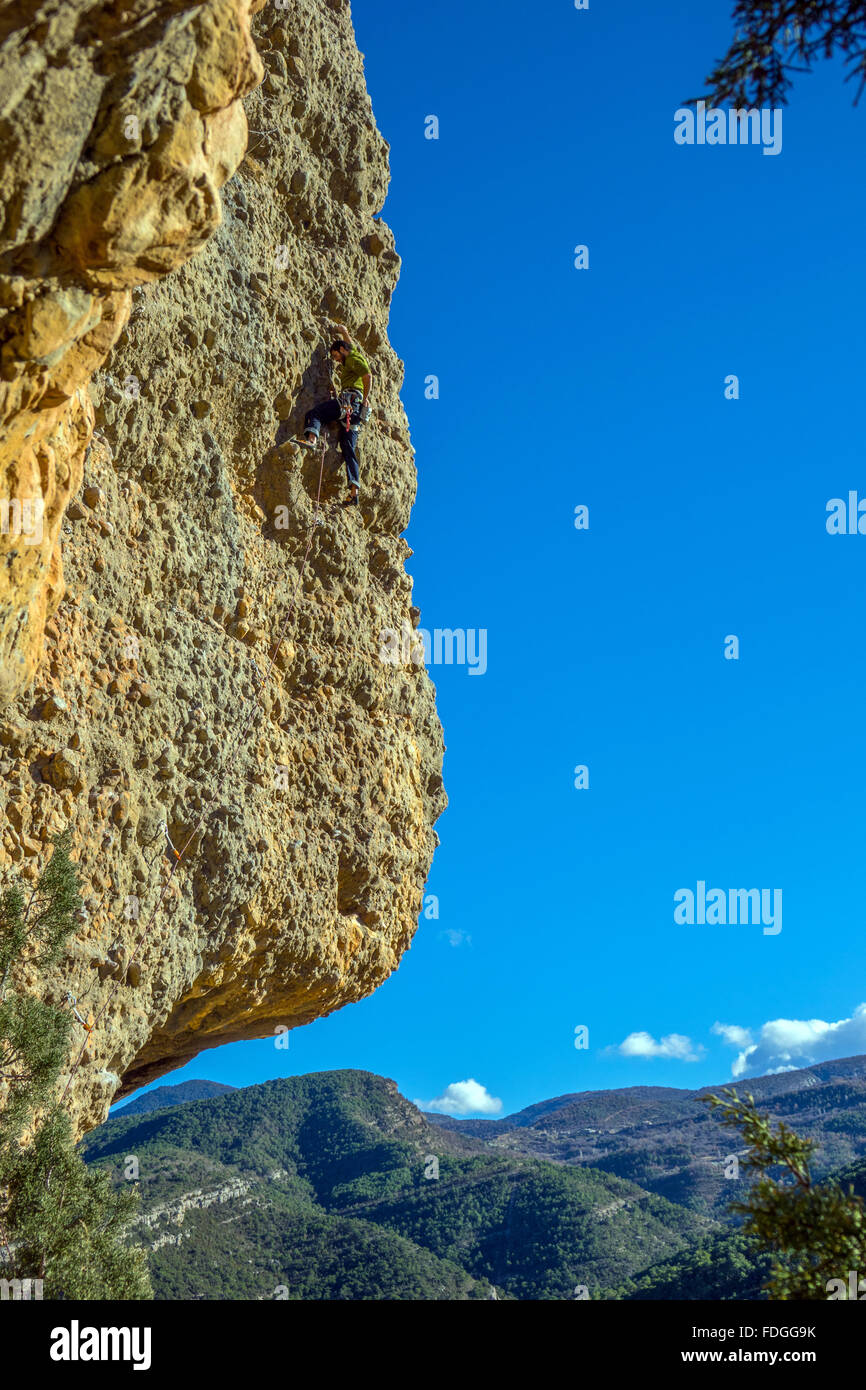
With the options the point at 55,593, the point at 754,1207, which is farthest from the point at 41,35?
the point at 754,1207

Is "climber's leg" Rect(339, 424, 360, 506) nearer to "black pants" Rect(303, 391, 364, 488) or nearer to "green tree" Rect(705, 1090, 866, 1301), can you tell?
"black pants" Rect(303, 391, 364, 488)

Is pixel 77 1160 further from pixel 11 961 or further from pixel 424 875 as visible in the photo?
pixel 424 875

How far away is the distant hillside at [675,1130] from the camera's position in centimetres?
6556

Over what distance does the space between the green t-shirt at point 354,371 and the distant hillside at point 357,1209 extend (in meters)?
27.7

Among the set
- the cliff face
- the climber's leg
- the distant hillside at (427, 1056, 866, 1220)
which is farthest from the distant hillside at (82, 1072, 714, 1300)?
the climber's leg

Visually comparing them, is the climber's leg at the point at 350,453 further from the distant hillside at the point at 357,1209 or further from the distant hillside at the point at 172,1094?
the distant hillside at the point at 172,1094

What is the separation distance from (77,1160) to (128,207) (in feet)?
22.8

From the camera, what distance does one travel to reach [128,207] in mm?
6188

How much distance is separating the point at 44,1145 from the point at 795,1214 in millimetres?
5420

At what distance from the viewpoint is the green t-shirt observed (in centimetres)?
1390

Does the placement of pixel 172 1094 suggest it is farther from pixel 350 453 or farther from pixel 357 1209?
pixel 350 453

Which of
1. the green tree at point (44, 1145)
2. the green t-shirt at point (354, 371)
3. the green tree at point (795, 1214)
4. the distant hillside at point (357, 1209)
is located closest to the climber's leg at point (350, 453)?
the green t-shirt at point (354, 371)

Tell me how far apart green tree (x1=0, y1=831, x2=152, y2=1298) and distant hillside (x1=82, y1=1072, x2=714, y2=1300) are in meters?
26.3

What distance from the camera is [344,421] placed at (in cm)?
1377
